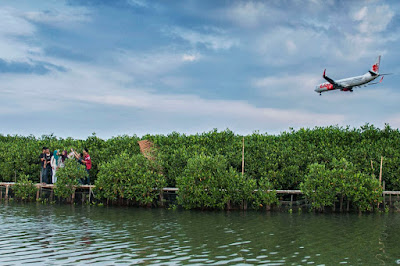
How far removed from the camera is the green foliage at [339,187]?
2239 centimetres

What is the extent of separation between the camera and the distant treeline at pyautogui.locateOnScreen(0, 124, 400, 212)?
24.1 metres

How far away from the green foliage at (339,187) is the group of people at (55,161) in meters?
11.8

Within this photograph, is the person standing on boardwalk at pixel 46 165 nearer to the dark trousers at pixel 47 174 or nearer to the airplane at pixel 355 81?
the dark trousers at pixel 47 174

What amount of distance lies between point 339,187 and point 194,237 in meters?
9.91

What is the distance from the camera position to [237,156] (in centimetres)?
2598

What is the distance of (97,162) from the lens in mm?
28594

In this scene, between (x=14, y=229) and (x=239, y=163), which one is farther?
(x=239, y=163)

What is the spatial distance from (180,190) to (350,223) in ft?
26.8

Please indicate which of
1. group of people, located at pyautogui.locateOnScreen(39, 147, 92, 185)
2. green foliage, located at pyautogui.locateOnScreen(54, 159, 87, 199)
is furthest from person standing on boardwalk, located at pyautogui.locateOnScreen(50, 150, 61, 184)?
green foliage, located at pyautogui.locateOnScreen(54, 159, 87, 199)

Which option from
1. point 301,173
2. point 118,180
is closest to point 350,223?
point 301,173

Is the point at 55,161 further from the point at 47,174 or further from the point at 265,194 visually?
the point at 265,194

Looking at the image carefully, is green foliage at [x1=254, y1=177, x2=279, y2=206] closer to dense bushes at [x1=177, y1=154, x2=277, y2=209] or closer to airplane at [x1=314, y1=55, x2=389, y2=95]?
dense bushes at [x1=177, y1=154, x2=277, y2=209]

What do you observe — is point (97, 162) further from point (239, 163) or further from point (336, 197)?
point (336, 197)

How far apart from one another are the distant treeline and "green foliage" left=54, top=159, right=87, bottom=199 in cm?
116
